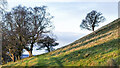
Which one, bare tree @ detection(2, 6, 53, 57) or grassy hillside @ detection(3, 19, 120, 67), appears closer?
grassy hillside @ detection(3, 19, 120, 67)

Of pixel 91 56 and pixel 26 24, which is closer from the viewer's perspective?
pixel 91 56

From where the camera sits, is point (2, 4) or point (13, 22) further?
point (13, 22)

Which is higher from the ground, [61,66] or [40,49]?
[61,66]

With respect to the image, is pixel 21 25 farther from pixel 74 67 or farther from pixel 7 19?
pixel 74 67

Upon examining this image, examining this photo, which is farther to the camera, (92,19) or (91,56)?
(92,19)

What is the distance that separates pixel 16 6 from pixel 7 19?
4340mm

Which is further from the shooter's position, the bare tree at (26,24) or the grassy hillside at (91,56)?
the bare tree at (26,24)

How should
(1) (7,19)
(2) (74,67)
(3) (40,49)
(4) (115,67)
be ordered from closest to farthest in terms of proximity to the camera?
(4) (115,67)
(2) (74,67)
(1) (7,19)
(3) (40,49)

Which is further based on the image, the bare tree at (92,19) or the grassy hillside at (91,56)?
the bare tree at (92,19)

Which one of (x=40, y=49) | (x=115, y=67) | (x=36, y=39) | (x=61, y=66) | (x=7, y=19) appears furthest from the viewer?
(x=40, y=49)

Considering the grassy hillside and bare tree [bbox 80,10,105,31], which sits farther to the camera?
bare tree [bbox 80,10,105,31]

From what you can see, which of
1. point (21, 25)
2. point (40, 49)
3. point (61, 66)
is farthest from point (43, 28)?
point (61, 66)

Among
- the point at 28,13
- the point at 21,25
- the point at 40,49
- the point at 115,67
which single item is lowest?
the point at 40,49

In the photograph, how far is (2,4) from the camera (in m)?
26.0
